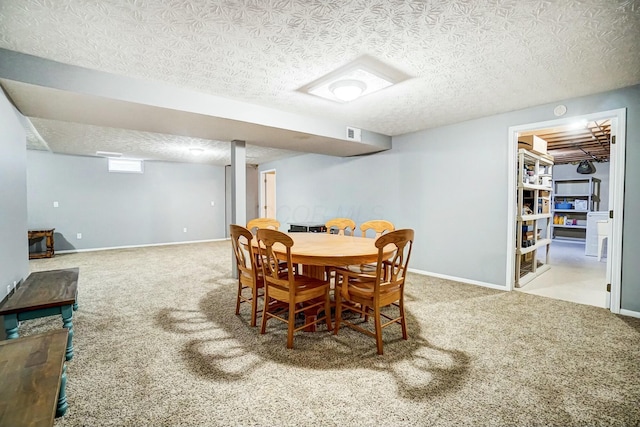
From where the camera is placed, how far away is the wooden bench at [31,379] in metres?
0.87

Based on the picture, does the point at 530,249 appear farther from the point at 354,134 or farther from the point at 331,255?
the point at 331,255

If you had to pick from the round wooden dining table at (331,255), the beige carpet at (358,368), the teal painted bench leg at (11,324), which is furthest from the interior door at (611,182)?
the teal painted bench leg at (11,324)

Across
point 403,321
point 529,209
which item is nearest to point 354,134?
point 529,209

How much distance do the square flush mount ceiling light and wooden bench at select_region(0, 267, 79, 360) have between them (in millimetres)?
2707

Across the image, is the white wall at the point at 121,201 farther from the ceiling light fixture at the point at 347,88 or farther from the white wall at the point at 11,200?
the ceiling light fixture at the point at 347,88

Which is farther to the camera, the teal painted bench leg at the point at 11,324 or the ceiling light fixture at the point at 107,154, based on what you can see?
the ceiling light fixture at the point at 107,154

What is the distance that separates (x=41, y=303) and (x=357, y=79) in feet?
9.81

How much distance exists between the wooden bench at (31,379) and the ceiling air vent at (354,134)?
153 inches

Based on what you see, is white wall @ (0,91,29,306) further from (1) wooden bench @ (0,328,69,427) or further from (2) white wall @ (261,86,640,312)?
(2) white wall @ (261,86,640,312)

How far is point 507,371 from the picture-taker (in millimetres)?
1895

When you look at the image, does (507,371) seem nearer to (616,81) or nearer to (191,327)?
(191,327)


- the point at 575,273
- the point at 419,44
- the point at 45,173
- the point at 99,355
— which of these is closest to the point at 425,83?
the point at 419,44

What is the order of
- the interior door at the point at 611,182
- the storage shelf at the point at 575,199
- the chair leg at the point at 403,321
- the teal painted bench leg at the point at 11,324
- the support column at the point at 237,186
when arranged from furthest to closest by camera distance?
the storage shelf at the point at 575,199 < the support column at the point at 237,186 < the interior door at the point at 611,182 < the chair leg at the point at 403,321 < the teal painted bench leg at the point at 11,324

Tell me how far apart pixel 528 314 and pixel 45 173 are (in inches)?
358
